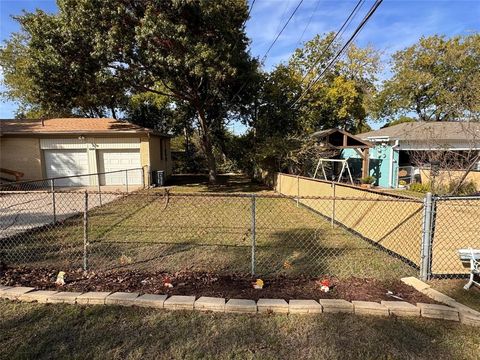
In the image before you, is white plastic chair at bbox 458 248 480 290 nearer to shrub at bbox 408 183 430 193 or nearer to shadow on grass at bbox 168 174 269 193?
shrub at bbox 408 183 430 193

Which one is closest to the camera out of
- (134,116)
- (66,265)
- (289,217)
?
(66,265)

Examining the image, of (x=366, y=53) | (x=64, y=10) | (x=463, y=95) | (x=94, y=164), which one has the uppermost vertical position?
(x=366, y=53)

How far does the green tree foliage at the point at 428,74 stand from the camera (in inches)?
1003

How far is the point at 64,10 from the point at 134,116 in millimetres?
17376

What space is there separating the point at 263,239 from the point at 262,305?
289 cm

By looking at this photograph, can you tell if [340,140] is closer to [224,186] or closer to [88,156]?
[224,186]

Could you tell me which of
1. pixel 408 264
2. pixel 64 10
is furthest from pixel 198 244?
pixel 64 10

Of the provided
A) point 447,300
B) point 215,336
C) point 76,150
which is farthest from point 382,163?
point 76,150

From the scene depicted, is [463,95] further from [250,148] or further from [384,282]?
[250,148]

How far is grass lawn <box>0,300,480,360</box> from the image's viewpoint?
2.44 meters

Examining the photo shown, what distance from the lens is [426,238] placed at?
12.4 feet

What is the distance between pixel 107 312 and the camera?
3.03 metres

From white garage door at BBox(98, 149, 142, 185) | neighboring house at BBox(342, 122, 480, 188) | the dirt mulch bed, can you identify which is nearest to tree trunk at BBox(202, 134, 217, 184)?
white garage door at BBox(98, 149, 142, 185)

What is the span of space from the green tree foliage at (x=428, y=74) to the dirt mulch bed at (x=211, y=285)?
1013 inches
